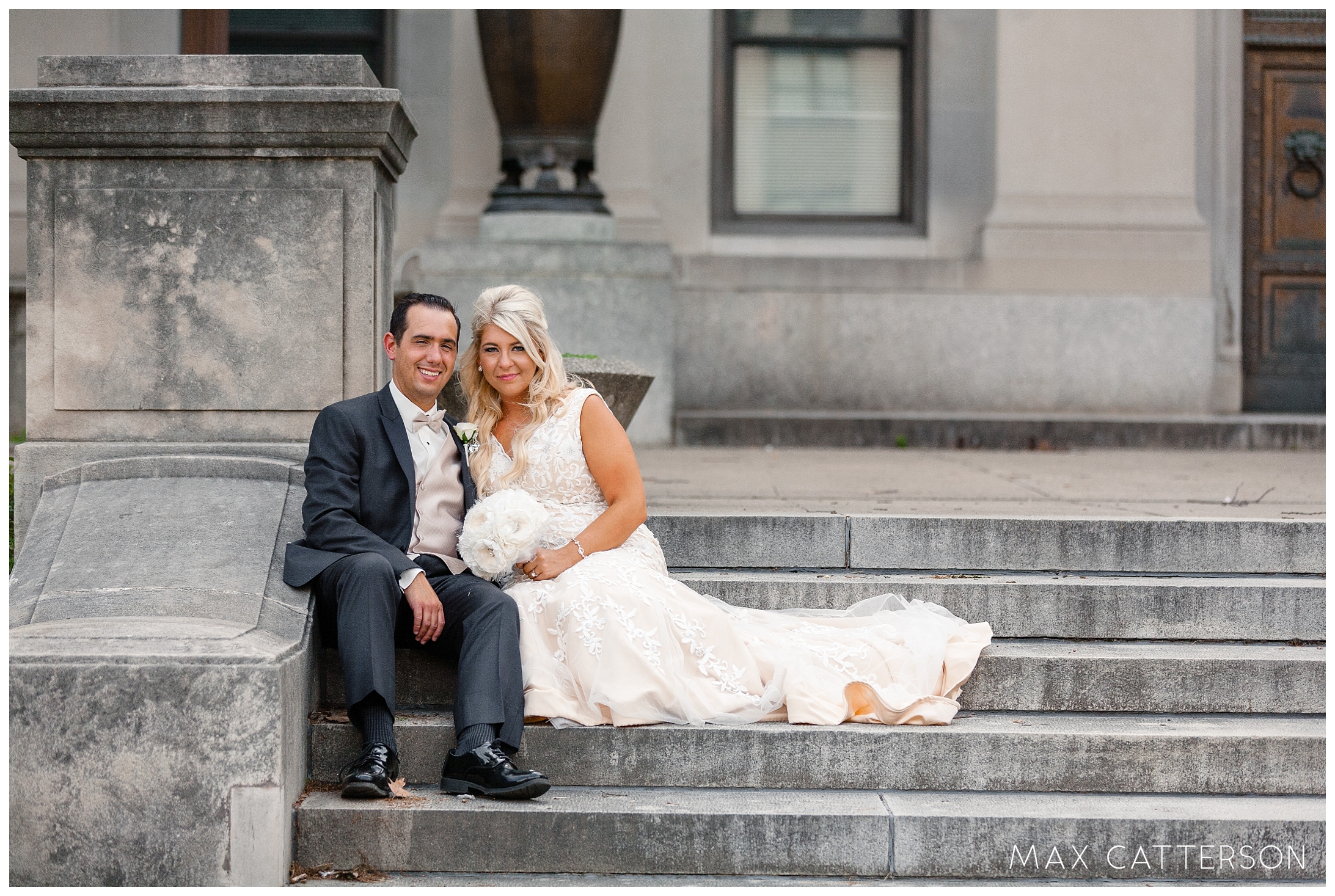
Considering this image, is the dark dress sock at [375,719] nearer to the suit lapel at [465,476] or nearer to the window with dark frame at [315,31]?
the suit lapel at [465,476]

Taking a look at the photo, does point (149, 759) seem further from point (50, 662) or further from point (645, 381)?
point (645, 381)

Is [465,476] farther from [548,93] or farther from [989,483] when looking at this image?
[548,93]

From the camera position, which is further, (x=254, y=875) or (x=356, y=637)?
(x=356, y=637)

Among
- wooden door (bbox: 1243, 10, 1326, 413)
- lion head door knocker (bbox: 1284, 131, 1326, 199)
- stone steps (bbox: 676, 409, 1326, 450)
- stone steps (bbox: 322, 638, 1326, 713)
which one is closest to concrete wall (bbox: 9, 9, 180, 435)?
stone steps (bbox: 676, 409, 1326, 450)

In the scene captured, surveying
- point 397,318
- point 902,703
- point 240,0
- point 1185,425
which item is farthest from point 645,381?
point 240,0

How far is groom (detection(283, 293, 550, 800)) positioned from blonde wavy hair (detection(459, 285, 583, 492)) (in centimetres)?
11

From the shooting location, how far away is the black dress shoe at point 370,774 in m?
3.54

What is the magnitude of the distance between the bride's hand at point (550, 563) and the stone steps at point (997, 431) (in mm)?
4984

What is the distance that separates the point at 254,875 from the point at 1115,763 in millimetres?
2681

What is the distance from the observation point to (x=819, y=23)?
10.6 metres

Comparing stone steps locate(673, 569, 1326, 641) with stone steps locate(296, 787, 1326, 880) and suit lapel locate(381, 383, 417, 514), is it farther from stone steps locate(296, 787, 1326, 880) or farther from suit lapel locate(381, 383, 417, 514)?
suit lapel locate(381, 383, 417, 514)

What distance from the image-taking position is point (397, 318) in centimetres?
403

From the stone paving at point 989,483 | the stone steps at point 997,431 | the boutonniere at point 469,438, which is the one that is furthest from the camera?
the stone steps at point 997,431

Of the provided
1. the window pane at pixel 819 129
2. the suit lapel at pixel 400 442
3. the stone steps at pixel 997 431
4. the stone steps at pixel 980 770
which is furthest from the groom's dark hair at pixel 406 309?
the window pane at pixel 819 129
